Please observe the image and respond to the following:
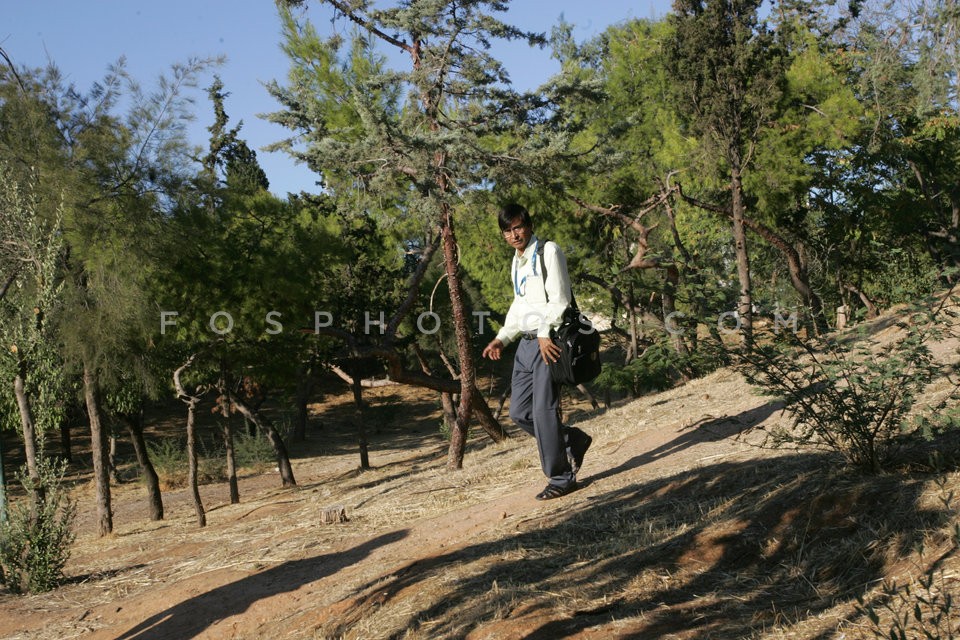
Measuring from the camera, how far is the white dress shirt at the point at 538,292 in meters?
5.37

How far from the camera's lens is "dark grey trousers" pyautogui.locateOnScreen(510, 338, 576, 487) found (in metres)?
5.55

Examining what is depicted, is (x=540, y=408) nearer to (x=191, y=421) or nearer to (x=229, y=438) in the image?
(x=191, y=421)

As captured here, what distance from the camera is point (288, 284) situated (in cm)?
1331

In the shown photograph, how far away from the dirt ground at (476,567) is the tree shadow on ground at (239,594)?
0.05 ft

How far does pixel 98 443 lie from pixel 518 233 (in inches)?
356

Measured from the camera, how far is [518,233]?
5.58 metres

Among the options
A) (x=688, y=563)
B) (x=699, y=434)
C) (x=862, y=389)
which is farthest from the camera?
(x=699, y=434)

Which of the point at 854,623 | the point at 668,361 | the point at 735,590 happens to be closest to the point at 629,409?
the point at 668,361

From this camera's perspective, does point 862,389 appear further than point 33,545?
No

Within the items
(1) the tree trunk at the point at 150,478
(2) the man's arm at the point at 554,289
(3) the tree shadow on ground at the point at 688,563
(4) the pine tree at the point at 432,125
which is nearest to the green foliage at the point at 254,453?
(1) the tree trunk at the point at 150,478

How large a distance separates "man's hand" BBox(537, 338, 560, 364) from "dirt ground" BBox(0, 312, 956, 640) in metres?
0.96

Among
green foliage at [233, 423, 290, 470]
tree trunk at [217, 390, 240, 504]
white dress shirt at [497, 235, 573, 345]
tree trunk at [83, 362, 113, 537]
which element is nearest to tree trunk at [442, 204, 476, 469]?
tree trunk at [83, 362, 113, 537]

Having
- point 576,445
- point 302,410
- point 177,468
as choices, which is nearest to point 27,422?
point 576,445

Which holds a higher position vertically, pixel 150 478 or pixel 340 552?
pixel 150 478
